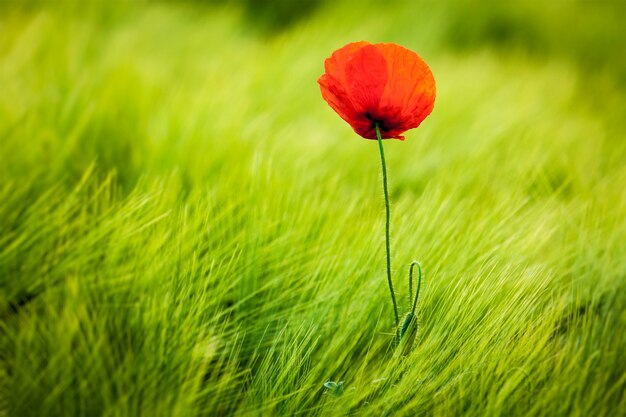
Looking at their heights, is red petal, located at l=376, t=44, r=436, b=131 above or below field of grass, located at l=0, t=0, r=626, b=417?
above

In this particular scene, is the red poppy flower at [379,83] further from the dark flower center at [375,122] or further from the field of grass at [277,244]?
the field of grass at [277,244]

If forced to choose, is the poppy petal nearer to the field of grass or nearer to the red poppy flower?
the red poppy flower

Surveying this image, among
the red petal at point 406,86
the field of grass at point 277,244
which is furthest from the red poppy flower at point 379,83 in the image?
the field of grass at point 277,244

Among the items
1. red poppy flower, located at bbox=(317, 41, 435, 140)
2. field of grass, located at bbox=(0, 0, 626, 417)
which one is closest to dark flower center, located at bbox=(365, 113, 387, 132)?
red poppy flower, located at bbox=(317, 41, 435, 140)

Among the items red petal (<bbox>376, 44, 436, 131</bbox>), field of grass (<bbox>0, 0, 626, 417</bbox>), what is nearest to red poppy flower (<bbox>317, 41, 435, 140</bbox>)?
red petal (<bbox>376, 44, 436, 131</bbox>)

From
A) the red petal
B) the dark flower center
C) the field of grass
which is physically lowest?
the field of grass

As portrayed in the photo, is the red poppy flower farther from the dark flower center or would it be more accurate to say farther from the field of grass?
the field of grass
